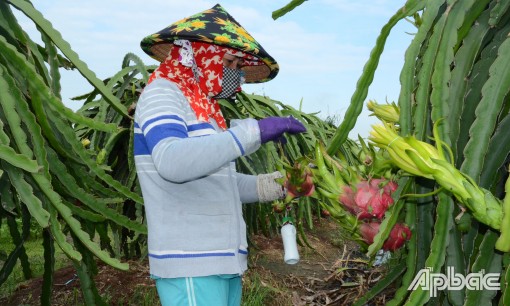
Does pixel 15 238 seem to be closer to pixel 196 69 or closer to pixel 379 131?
pixel 196 69

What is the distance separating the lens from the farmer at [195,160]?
68.1 inches

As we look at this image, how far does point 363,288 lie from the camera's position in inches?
156

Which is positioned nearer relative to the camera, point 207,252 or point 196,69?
point 207,252

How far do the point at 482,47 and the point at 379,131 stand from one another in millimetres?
534

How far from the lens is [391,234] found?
51.6 inches

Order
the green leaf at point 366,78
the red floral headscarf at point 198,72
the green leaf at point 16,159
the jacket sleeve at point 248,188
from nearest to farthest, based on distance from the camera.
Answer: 1. the green leaf at point 366,78
2. the green leaf at point 16,159
3. the red floral headscarf at point 198,72
4. the jacket sleeve at point 248,188

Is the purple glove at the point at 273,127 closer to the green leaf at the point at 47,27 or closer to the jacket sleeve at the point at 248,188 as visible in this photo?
the jacket sleeve at the point at 248,188

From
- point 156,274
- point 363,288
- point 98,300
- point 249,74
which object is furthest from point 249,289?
point 156,274

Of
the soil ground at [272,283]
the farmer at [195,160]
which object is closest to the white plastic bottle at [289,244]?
the farmer at [195,160]

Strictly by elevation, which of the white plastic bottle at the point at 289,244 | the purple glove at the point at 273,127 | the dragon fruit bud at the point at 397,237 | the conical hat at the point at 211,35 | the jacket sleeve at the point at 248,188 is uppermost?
the conical hat at the point at 211,35

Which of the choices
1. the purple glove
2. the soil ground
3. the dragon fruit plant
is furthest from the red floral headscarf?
the soil ground

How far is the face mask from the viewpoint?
2125mm

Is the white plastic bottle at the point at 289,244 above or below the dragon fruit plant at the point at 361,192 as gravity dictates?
below

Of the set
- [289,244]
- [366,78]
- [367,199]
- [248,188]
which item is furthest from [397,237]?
[248,188]
